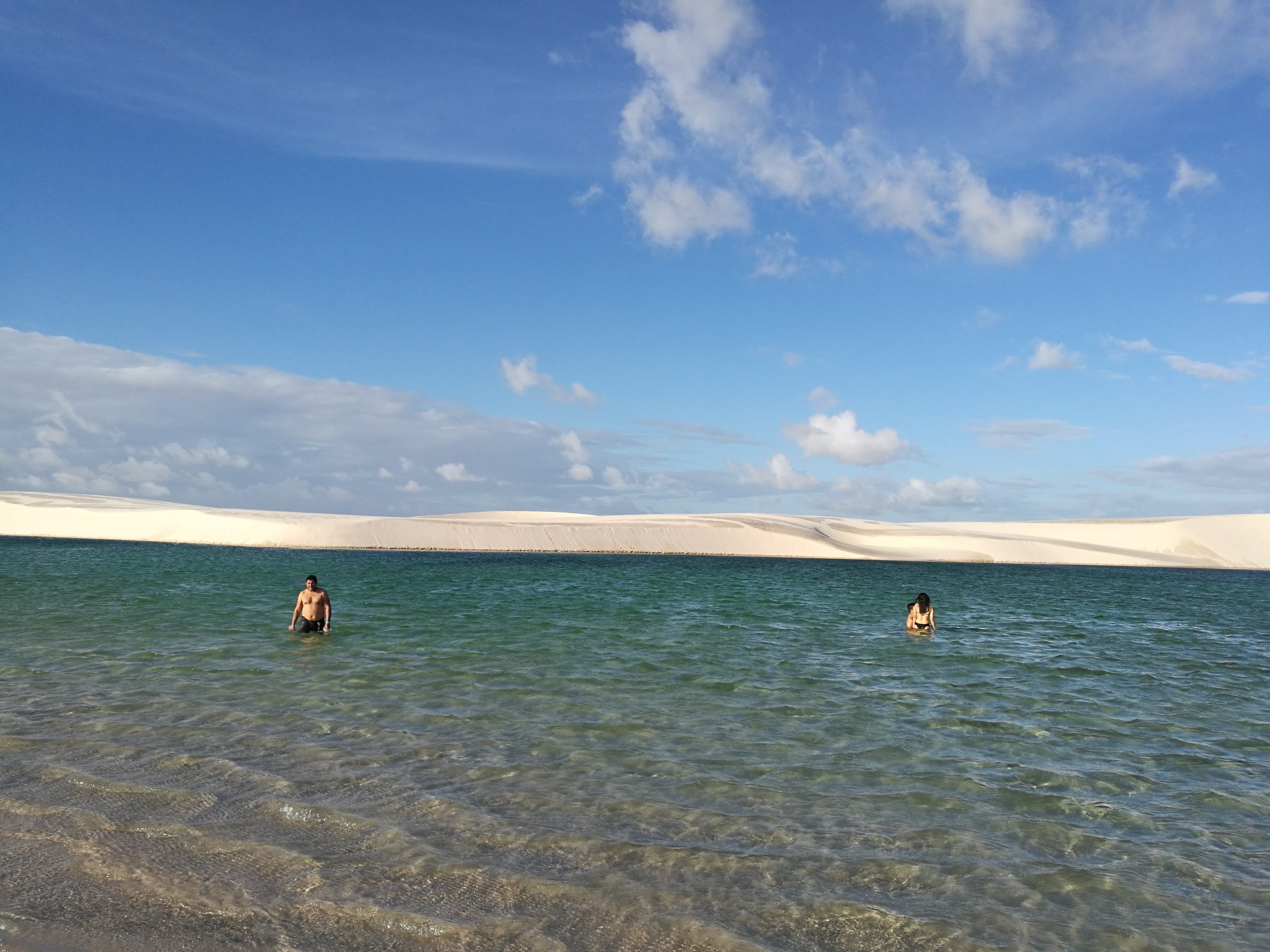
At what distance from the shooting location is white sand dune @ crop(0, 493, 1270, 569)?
8112 cm

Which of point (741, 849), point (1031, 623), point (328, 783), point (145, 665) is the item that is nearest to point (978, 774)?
point (741, 849)

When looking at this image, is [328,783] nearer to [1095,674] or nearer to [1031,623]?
[1095,674]

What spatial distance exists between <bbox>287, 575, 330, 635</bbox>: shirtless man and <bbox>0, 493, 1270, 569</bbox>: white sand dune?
61.5 meters

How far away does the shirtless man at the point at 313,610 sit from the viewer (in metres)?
16.6

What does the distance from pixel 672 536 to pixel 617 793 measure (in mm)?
81961

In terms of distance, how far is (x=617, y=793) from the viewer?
23.9 ft

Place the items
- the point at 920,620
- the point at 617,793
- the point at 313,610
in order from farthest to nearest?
the point at 920,620 → the point at 313,610 → the point at 617,793

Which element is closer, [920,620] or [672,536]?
[920,620]

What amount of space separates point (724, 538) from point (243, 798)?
82826 mm

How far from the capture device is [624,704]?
35.6 ft

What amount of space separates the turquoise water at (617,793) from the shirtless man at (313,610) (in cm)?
69

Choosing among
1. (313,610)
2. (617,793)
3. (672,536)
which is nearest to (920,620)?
(313,610)

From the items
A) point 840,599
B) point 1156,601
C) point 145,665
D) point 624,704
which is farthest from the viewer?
point 1156,601

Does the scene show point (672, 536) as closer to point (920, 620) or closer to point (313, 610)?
A: point (920, 620)
